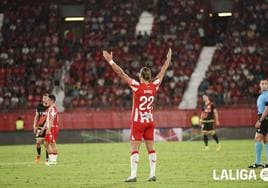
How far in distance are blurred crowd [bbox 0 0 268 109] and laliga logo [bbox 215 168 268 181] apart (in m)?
22.8

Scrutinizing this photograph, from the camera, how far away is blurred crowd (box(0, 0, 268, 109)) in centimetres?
4281

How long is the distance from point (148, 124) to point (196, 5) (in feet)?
116

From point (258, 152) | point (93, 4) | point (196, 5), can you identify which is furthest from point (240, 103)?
point (258, 152)

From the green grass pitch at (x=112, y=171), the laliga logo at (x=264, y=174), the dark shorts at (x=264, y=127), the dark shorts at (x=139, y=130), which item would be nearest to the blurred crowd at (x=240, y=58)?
the green grass pitch at (x=112, y=171)

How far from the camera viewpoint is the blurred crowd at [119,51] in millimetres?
42812

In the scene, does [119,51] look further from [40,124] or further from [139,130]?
[139,130]

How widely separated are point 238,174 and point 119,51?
3044 centimetres

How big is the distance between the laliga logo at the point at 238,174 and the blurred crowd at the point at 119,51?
2278 cm

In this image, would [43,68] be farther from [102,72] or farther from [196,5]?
[196,5]

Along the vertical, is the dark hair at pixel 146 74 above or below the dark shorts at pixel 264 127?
above

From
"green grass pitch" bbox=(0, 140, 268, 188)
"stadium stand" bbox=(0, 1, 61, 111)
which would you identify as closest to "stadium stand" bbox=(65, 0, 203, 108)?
"stadium stand" bbox=(0, 1, 61, 111)

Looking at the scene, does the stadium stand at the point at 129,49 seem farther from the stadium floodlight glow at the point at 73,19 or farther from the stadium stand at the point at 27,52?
the stadium stand at the point at 27,52

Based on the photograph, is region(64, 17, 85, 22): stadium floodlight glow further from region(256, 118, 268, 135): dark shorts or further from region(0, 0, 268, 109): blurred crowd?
region(256, 118, 268, 135): dark shorts

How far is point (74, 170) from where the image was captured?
1967cm
